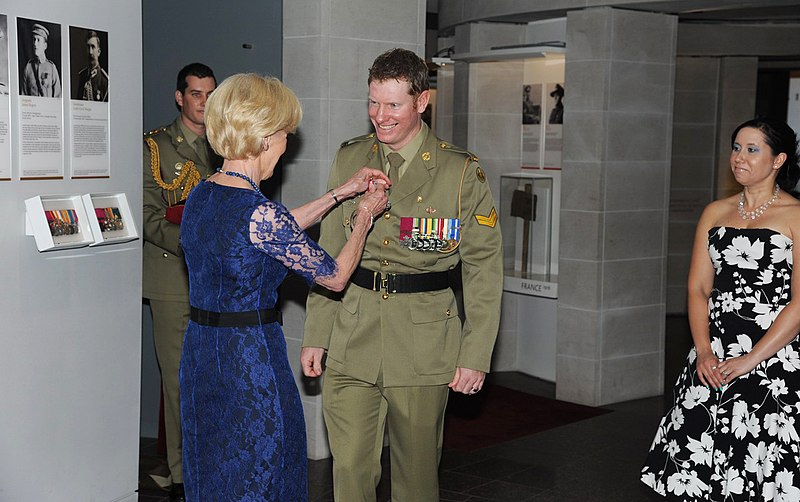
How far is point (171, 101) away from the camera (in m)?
5.76

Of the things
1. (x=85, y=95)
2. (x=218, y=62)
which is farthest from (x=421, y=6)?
(x=85, y=95)

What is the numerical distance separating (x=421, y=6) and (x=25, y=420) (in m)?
3.22

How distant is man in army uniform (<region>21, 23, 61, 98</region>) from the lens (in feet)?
11.8

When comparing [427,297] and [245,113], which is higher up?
[245,113]

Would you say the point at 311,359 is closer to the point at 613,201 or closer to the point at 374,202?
the point at 374,202

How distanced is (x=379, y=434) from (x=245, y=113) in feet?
4.51

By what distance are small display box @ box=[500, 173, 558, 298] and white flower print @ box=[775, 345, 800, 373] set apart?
3575mm

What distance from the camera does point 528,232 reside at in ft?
26.4

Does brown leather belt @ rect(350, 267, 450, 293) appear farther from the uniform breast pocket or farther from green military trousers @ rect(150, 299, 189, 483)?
green military trousers @ rect(150, 299, 189, 483)

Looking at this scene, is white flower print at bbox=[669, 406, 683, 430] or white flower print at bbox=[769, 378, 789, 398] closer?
white flower print at bbox=[769, 378, 789, 398]

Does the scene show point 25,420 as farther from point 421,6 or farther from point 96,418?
point 421,6

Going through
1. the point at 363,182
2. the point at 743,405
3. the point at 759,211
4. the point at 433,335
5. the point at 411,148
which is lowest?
the point at 743,405

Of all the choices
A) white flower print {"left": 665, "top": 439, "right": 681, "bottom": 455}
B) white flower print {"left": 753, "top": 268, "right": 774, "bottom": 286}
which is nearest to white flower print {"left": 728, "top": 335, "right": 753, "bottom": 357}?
white flower print {"left": 753, "top": 268, "right": 774, "bottom": 286}

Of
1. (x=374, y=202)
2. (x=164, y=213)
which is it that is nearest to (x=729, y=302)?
(x=374, y=202)
